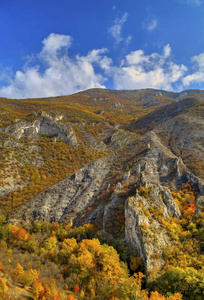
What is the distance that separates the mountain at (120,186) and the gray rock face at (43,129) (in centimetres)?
56

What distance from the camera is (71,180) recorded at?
65625mm

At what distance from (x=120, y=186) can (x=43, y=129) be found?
236 ft

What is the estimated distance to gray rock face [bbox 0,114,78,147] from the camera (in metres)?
88.4

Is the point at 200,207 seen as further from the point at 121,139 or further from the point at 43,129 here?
the point at 43,129

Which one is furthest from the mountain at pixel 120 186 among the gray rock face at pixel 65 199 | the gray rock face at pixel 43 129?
the gray rock face at pixel 43 129

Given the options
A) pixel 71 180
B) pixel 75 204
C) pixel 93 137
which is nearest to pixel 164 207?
pixel 75 204

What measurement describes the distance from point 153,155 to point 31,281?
6131 centimetres

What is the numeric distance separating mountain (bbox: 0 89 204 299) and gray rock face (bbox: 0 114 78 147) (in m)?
0.56

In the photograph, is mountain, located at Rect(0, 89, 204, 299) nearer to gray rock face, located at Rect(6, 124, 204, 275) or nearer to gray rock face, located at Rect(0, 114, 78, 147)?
gray rock face, located at Rect(6, 124, 204, 275)

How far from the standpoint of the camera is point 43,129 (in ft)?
323

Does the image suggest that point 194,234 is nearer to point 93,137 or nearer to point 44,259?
point 44,259

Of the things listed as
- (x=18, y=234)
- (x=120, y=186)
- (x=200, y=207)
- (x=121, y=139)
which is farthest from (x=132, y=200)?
(x=121, y=139)

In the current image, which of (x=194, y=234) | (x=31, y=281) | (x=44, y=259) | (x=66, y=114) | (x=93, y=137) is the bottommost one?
(x=44, y=259)

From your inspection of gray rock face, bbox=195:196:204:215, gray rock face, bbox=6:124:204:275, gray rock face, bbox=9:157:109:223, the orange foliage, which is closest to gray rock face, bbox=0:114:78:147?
gray rock face, bbox=6:124:204:275
